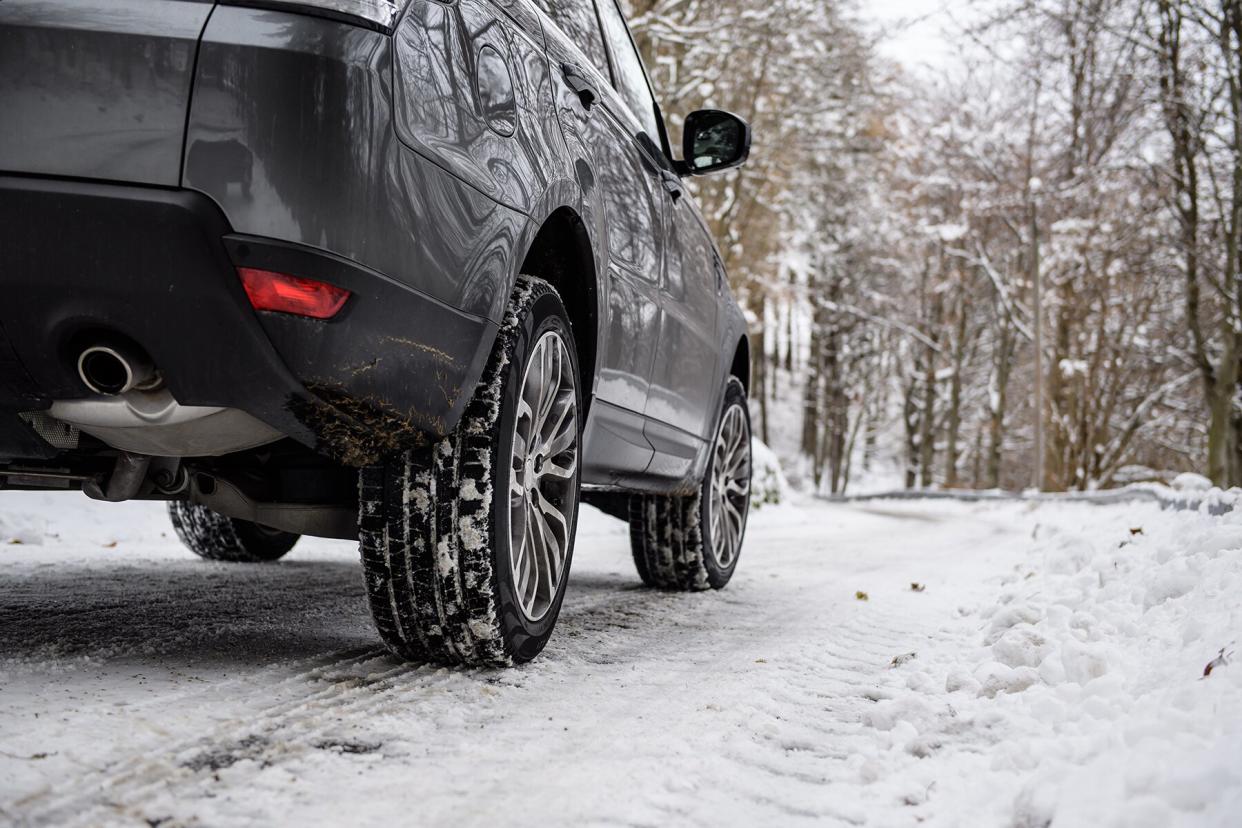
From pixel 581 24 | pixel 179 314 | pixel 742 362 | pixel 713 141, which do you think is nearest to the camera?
pixel 179 314

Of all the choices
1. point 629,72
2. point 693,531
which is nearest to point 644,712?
point 693,531

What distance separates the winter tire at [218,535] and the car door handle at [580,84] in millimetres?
2677

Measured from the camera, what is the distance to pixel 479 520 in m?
2.21

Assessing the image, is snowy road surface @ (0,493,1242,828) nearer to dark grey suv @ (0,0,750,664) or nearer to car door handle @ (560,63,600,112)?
dark grey suv @ (0,0,750,664)

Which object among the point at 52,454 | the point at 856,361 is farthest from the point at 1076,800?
the point at 856,361

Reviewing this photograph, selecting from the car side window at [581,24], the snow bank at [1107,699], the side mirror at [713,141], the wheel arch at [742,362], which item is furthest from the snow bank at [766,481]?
the car side window at [581,24]

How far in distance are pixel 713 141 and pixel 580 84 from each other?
1392mm

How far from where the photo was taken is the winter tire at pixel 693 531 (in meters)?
4.43

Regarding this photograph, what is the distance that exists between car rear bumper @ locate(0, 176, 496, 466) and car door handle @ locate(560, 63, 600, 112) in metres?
1.01

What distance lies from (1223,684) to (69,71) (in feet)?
7.13

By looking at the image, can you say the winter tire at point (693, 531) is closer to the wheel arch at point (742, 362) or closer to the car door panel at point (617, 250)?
the wheel arch at point (742, 362)

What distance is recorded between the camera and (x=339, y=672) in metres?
2.36

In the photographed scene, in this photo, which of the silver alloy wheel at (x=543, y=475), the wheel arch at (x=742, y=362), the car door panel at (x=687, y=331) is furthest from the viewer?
the wheel arch at (x=742, y=362)

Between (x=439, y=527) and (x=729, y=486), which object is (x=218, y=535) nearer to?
(x=729, y=486)
